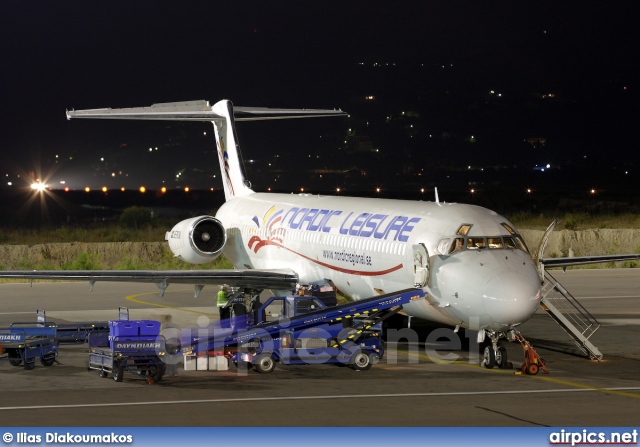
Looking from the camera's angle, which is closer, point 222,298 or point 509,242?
point 509,242

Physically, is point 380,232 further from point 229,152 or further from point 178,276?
point 229,152

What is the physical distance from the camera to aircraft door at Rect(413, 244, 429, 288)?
20.1 metres

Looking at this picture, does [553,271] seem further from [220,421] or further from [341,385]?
[220,421]

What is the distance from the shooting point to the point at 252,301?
27375mm

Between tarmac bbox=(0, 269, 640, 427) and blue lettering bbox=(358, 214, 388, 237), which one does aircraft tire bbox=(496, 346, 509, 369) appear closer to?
tarmac bbox=(0, 269, 640, 427)

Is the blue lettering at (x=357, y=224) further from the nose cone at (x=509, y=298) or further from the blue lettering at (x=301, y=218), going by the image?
the nose cone at (x=509, y=298)

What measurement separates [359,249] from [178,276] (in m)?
4.61

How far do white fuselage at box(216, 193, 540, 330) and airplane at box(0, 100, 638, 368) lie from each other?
0.03 m

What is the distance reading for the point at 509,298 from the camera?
60.8ft

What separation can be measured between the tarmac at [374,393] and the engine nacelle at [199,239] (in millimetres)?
6600

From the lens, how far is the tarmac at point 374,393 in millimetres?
14789

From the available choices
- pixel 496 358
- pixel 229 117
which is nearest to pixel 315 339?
pixel 496 358

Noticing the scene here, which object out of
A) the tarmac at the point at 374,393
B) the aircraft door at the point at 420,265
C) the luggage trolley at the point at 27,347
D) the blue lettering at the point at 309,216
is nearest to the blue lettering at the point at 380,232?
the aircraft door at the point at 420,265

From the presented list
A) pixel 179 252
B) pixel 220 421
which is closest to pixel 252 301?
pixel 179 252
